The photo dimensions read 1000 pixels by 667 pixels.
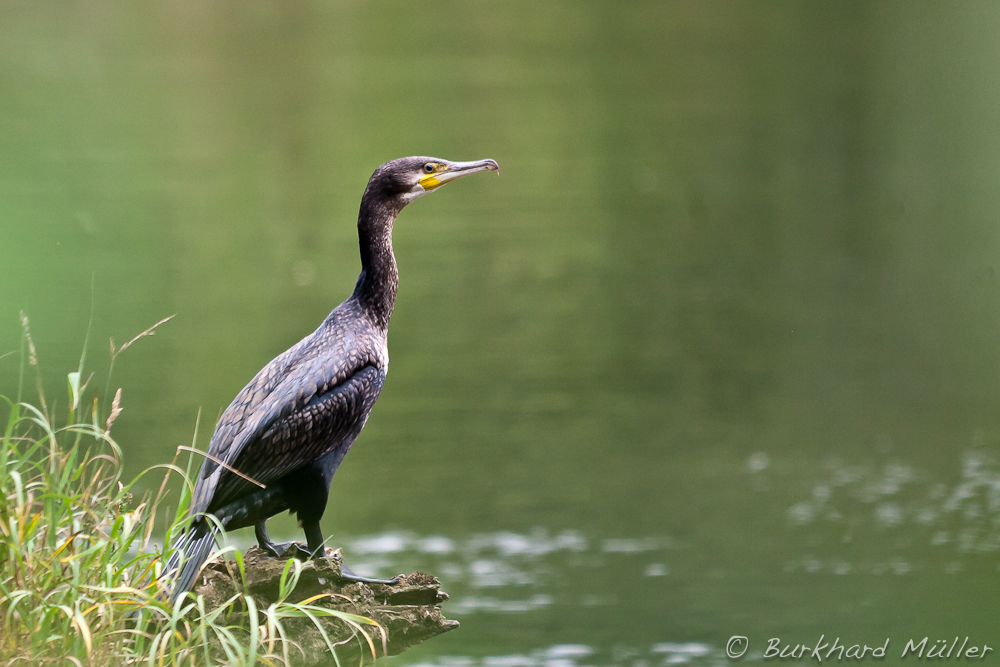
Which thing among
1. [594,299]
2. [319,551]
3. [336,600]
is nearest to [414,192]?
[319,551]

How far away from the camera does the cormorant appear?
4.39m

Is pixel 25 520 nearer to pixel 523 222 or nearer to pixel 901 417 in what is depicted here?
pixel 901 417

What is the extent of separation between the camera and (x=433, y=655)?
31.2 ft

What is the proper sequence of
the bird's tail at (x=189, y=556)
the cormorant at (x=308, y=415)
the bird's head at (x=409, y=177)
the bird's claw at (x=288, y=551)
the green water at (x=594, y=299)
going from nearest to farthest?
the bird's tail at (x=189, y=556) → the cormorant at (x=308, y=415) → the bird's claw at (x=288, y=551) → the bird's head at (x=409, y=177) → the green water at (x=594, y=299)

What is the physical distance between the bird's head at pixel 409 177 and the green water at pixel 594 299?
5100mm

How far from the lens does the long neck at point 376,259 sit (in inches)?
198

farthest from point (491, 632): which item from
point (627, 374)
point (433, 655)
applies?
point (627, 374)

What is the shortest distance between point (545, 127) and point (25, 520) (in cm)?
2322

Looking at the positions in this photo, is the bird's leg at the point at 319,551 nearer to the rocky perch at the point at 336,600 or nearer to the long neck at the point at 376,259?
the rocky perch at the point at 336,600

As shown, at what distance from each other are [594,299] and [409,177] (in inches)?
472

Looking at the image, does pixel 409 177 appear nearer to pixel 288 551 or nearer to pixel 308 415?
pixel 308 415

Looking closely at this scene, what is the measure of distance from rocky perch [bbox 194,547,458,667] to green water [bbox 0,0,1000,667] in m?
4.91

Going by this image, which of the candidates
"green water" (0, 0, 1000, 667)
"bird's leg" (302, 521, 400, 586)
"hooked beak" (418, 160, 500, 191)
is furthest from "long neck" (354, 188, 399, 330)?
"green water" (0, 0, 1000, 667)

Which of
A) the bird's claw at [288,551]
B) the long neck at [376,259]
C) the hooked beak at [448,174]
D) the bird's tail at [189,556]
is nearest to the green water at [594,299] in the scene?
the bird's claw at [288,551]
